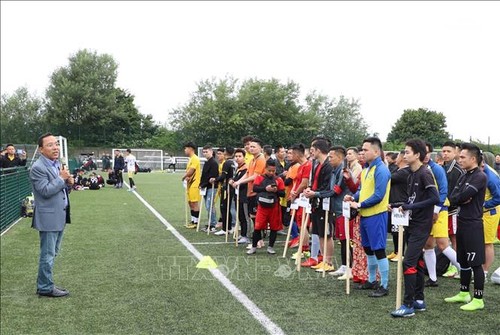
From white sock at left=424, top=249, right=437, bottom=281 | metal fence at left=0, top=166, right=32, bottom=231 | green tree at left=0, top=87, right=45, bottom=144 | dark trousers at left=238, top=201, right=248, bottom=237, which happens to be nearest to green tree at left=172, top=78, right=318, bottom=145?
green tree at left=0, top=87, right=45, bottom=144

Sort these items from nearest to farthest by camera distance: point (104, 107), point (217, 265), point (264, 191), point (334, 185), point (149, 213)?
point (334, 185) → point (217, 265) → point (264, 191) → point (149, 213) → point (104, 107)

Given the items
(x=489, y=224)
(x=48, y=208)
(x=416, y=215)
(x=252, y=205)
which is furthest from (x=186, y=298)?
(x=489, y=224)

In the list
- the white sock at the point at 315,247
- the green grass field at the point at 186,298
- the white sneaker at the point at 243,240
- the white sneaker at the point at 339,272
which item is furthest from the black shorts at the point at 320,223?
the white sneaker at the point at 243,240

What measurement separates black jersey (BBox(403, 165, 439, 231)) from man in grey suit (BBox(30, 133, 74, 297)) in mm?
4192

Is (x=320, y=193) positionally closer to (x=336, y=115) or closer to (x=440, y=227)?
(x=440, y=227)

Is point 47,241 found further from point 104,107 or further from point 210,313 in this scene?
point 104,107

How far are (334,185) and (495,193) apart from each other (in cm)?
219

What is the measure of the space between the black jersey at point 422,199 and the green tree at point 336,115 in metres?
58.8

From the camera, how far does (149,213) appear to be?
15781mm

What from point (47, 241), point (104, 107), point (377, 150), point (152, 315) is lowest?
point (152, 315)

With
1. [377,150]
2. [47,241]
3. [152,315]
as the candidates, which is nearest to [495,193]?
[377,150]

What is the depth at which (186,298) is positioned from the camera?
6.38m

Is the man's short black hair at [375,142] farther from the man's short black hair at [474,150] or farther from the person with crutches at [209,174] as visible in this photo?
the person with crutches at [209,174]

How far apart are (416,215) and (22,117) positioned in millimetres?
66063
